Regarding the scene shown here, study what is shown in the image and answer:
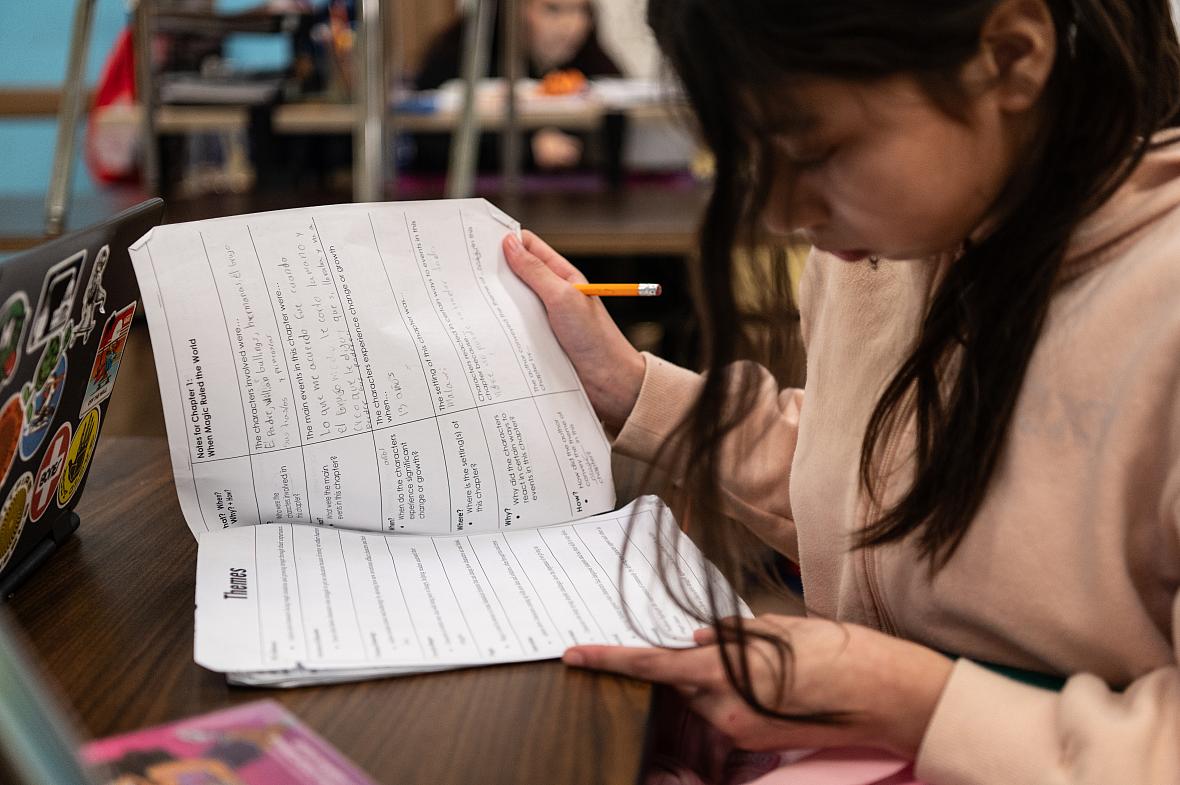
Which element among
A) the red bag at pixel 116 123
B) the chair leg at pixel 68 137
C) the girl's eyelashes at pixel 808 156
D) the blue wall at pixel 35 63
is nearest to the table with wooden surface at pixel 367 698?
the girl's eyelashes at pixel 808 156

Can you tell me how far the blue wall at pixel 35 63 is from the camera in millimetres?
3891

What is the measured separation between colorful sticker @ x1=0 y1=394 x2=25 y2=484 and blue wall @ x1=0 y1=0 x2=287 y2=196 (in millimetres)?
3592

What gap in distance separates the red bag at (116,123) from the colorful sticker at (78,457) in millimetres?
2587

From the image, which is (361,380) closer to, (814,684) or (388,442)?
(388,442)

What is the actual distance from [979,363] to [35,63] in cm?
411

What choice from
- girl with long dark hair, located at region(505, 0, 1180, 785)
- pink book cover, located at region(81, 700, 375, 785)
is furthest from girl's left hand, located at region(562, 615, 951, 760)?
pink book cover, located at region(81, 700, 375, 785)

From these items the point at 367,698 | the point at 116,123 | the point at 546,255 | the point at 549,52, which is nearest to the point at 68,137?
the point at 116,123

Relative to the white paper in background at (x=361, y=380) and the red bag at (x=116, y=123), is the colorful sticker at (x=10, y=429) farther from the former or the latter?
the red bag at (x=116, y=123)

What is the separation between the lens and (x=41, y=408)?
57 cm

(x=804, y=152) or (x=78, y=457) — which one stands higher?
(x=804, y=152)

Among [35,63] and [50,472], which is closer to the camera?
[50,472]

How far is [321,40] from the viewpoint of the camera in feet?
9.64

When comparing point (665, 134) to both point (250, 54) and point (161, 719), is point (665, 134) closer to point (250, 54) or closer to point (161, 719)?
point (250, 54)

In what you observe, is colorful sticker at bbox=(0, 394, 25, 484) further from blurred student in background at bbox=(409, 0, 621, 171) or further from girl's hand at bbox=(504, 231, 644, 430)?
blurred student in background at bbox=(409, 0, 621, 171)
